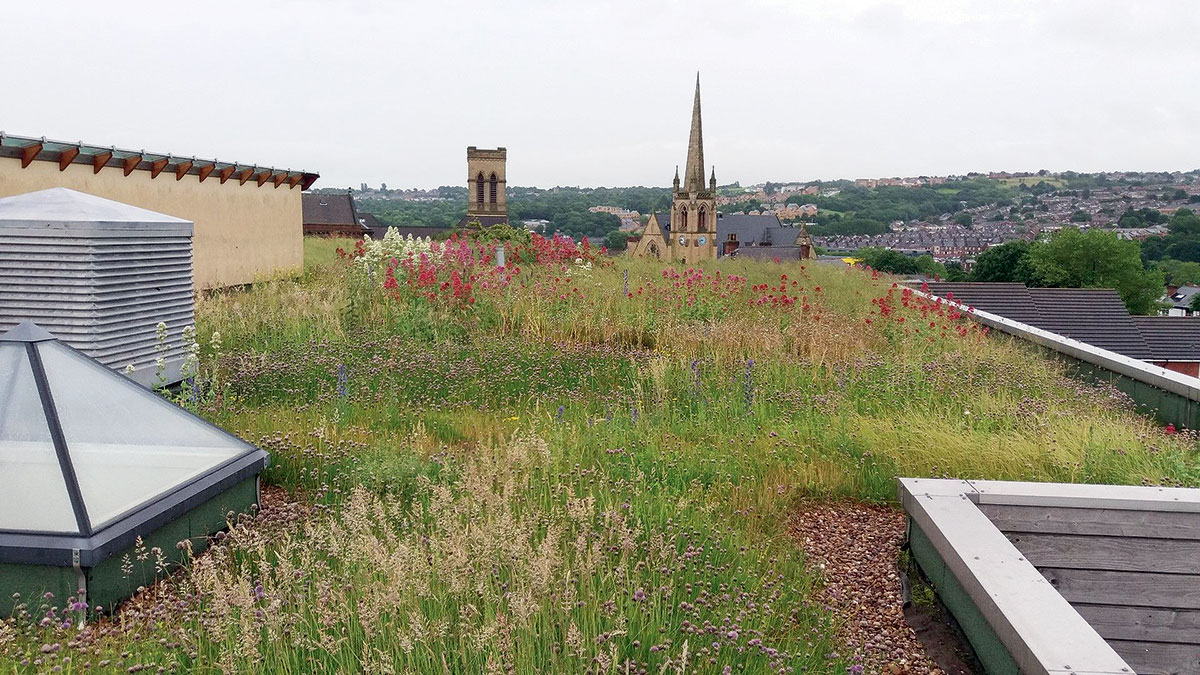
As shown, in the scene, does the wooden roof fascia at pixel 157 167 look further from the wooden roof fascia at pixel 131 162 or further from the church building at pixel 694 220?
the church building at pixel 694 220

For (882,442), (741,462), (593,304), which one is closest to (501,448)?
(741,462)

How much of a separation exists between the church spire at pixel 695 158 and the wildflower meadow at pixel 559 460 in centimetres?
6017

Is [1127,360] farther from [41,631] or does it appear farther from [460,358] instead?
[41,631]

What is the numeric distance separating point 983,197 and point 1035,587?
5780 inches

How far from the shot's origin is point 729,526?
408 centimetres

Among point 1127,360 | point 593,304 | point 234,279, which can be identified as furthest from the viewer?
point 234,279

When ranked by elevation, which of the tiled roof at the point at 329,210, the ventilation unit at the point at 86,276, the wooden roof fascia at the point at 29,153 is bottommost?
the ventilation unit at the point at 86,276

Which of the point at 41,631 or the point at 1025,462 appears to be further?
the point at 1025,462

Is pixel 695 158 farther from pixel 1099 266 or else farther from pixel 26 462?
pixel 26 462

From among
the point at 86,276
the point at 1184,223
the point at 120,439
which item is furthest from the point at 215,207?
the point at 1184,223

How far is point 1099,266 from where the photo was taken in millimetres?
56062

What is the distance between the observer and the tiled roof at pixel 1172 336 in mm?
19578

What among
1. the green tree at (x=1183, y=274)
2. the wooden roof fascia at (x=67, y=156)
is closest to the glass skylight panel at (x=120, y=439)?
the wooden roof fascia at (x=67, y=156)

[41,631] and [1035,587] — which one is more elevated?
[1035,587]
